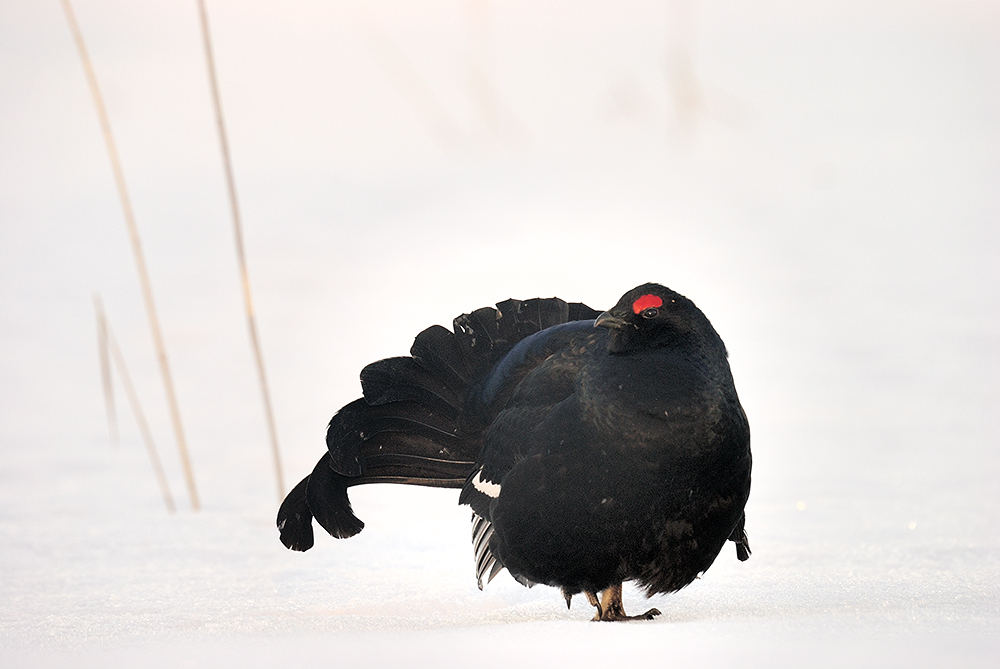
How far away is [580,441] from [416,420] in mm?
495

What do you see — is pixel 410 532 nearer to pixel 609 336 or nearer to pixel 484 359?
pixel 484 359

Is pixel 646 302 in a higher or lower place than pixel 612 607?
higher

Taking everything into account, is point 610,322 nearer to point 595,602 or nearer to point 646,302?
point 646,302

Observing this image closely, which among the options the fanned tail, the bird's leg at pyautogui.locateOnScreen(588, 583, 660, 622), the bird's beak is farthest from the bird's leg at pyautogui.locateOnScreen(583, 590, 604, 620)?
the bird's beak

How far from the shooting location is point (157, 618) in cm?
233

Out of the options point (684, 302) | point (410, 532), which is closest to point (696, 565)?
point (684, 302)

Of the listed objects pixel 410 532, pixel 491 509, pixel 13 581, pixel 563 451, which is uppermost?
pixel 563 451

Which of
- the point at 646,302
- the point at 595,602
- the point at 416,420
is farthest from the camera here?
the point at 416,420

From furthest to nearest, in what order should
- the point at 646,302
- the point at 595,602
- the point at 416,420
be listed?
the point at 416,420 < the point at 595,602 < the point at 646,302

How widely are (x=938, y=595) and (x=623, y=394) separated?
2.56ft

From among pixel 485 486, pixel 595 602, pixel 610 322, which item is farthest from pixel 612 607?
pixel 610 322

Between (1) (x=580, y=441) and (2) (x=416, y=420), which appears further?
(2) (x=416, y=420)

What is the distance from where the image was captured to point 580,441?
6.97 ft

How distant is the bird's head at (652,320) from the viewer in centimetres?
211
